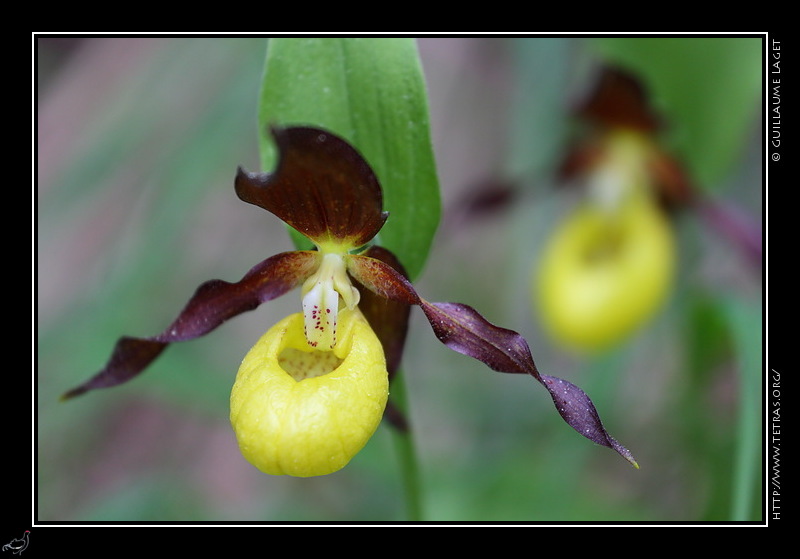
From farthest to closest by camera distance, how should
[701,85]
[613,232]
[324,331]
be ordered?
[613,232]
[701,85]
[324,331]

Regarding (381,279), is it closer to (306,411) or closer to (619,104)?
(306,411)

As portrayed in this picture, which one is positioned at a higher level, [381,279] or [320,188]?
[320,188]

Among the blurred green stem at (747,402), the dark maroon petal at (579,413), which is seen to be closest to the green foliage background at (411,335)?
the blurred green stem at (747,402)

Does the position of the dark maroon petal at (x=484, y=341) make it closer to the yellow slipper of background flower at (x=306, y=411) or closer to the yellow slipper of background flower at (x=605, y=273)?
the yellow slipper of background flower at (x=306, y=411)
